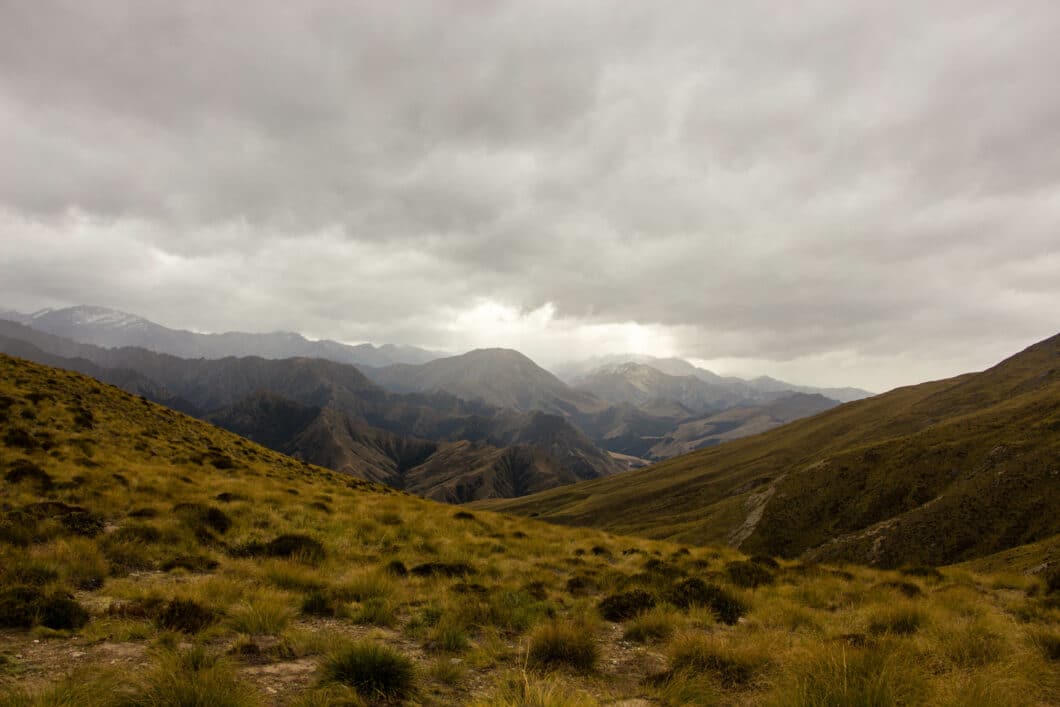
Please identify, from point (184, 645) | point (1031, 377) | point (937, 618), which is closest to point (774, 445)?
point (1031, 377)

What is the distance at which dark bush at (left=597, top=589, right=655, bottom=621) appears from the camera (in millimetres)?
10359

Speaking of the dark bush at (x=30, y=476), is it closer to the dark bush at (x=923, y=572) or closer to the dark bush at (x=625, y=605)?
the dark bush at (x=625, y=605)

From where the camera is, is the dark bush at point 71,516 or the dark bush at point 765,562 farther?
the dark bush at point 765,562

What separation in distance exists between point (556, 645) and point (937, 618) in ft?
27.5

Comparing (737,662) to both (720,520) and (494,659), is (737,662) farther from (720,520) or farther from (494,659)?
(720,520)

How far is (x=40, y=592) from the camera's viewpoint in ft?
26.0

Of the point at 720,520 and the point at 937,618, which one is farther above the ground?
the point at 937,618

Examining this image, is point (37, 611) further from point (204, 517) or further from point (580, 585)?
point (580, 585)

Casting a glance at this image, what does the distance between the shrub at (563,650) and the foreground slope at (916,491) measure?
50.8 meters

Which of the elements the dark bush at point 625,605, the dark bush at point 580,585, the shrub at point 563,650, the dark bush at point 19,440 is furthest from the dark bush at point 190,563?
the dark bush at point 19,440

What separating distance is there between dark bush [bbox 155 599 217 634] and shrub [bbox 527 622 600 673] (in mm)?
5583

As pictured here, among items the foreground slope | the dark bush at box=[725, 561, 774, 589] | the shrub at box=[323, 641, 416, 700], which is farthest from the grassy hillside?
the foreground slope

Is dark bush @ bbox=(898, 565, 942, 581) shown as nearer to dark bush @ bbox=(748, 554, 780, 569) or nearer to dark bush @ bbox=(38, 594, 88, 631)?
dark bush @ bbox=(748, 554, 780, 569)

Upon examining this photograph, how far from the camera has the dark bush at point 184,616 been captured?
24.6ft
